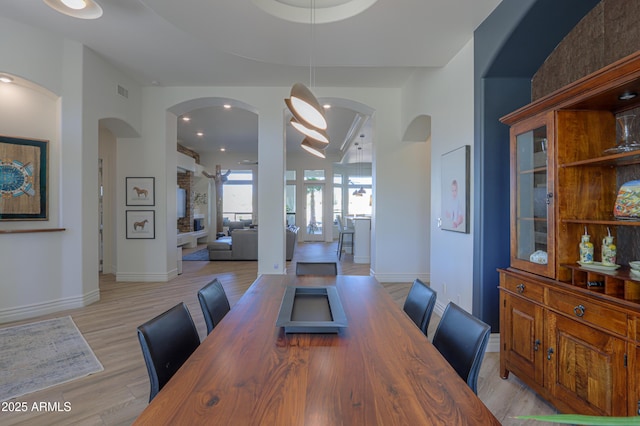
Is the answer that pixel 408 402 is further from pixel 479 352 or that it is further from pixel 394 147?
pixel 394 147

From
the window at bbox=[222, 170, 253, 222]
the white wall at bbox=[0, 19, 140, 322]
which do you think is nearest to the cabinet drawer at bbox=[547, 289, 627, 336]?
the white wall at bbox=[0, 19, 140, 322]

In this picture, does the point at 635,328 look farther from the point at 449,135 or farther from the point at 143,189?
the point at 143,189

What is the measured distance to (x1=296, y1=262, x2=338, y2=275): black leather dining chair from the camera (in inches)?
109

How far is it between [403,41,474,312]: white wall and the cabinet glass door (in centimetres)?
67

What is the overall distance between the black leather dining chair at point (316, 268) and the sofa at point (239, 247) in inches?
171

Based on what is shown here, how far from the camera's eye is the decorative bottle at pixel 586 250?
6.04 feet

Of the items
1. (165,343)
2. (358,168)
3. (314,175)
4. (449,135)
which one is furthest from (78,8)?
(358,168)

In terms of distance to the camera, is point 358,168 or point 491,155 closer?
point 491,155

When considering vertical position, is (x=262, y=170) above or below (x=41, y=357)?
above

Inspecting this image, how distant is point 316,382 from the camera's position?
99cm

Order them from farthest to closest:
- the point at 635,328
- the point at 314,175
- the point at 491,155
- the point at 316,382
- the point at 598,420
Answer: the point at 314,175 → the point at 491,155 → the point at 635,328 → the point at 316,382 → the point at 598,420

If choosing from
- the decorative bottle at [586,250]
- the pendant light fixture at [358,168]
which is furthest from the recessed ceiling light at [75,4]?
the pendant light fixture at [358,168]

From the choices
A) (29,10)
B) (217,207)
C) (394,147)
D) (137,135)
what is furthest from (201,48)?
(217,207)

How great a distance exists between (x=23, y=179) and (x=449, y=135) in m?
4.97
